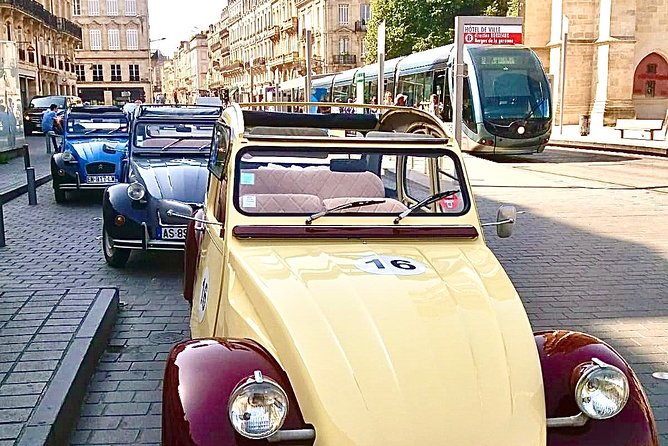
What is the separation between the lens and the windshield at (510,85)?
20391mm

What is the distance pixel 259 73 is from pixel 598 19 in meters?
72.7

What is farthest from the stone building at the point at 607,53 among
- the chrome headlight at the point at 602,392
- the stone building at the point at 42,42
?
the chrome headlight at the point at 602,392

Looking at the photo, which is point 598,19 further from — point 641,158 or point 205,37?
point 205,37

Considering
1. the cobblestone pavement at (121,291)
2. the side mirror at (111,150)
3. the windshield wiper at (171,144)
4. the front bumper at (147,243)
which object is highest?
the windshield wiper at (171,144)

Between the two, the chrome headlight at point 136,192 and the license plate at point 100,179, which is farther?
the license plate at point 100,179

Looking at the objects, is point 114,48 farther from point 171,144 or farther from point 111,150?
point 171,144

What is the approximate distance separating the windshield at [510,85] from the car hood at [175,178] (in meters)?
13.1

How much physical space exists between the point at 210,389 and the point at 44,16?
5700 cm

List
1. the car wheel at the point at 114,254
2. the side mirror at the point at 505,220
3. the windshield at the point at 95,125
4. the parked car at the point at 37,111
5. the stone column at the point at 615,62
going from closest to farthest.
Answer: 1. the side mirror at the point at 505,220
2. the car wheel at the point at 114,254
3. the windshield at the point at 95,125
4. the parked car at the point at 37,111
5. the stone column at the point at 615,62

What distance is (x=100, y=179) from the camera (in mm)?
12305

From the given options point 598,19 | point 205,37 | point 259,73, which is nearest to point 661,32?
point 598,19

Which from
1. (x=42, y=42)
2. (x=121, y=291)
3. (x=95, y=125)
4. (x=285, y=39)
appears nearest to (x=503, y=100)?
(x=95, y=125)

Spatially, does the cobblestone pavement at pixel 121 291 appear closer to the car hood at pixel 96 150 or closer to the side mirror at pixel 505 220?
the car hood at pixel 96 150

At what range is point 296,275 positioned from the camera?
329 centimetres
